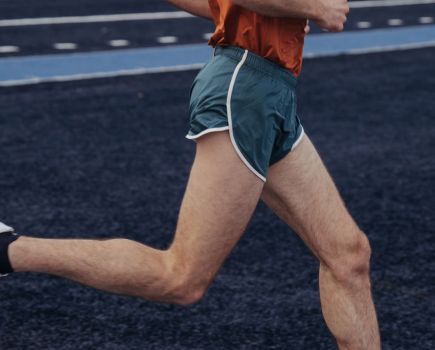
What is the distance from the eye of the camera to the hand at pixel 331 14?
3.78m

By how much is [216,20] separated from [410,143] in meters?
5.20

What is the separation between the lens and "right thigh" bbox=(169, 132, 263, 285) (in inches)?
147

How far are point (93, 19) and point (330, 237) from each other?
13235mm

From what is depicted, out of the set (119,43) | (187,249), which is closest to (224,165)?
(187,249)

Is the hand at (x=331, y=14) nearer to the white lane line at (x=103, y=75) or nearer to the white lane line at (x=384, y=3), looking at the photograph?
the white lane line at (x=103, y=75)

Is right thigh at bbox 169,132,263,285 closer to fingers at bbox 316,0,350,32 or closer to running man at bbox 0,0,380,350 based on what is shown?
running man at bbox 0,0,380,350

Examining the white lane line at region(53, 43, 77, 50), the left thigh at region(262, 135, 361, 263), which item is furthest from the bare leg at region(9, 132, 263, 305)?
the white lane line at region(53, 43, 77, 50)

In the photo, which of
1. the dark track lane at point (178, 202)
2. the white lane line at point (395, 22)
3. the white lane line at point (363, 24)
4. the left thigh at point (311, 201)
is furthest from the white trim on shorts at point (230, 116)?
the white lane line at point (395, 22)

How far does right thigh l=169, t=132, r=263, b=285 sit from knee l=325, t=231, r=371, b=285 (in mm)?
421

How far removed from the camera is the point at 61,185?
7.42 m

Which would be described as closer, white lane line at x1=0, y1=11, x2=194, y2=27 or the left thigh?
the left thigh

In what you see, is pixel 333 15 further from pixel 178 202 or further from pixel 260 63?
pixel 178 202

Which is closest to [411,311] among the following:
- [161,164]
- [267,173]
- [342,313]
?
[342,313]

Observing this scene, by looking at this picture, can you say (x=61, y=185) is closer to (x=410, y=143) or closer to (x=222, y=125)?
(x=410, y=143)
